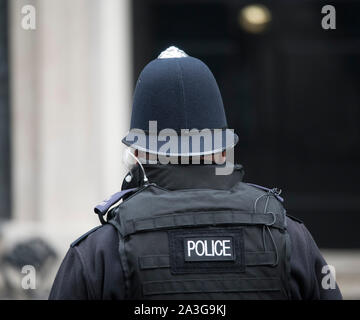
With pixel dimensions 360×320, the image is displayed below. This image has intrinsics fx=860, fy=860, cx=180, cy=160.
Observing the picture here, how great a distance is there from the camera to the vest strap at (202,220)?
7.17 ft

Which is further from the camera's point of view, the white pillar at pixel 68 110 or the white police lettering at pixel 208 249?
the white pillar at pixel 68 110

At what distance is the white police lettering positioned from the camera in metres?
2.18

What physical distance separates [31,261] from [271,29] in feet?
9.17

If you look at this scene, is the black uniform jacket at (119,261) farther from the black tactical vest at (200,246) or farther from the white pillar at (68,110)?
the white pillar at (68,110)

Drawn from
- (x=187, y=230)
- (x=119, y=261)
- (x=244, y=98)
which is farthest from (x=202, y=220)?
(x=244, y=98)

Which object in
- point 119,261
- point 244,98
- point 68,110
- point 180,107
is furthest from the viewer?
point 244,98

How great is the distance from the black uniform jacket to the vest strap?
7 centimetres

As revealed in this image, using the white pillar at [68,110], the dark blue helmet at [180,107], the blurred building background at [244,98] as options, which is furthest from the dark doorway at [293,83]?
the dark blue helmet at [180,107]

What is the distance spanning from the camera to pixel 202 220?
2211mm

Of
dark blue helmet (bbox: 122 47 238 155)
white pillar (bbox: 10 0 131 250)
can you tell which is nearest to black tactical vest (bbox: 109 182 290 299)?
dark blue helmet (bbox: 122 47 238 155)

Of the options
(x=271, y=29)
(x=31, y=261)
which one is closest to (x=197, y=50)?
(x=271, y=29)

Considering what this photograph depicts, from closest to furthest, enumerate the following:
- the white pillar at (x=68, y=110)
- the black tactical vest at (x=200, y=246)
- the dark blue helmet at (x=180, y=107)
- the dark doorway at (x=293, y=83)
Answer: the black tactical vest at (x=200, y=246) → the dark blue helmet at (x=180, y=107) → the white pillar at (x=68, y=110) → the dark doorway at (x=293, y=83)

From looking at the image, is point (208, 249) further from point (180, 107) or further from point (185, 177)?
point (180, 107)
